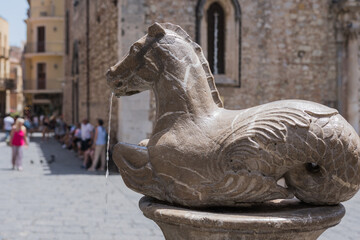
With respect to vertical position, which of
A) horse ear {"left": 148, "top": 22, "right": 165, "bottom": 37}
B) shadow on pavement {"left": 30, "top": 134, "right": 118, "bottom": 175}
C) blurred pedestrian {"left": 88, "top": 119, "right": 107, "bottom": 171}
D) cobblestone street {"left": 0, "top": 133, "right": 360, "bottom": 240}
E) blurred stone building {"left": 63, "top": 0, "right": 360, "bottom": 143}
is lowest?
cobblestone street {"left": 0, "top": 133, "right": 360, "bottom": 240}

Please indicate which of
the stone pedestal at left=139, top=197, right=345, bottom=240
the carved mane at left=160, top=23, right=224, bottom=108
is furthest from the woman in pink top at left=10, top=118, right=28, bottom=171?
the stone pedestal at left=139, top=197, right=345, bottom=240

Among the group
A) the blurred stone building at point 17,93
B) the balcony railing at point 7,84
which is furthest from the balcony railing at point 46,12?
the blurred stone building at point 17,93

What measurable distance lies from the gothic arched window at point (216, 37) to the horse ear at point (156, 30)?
9.05 meters

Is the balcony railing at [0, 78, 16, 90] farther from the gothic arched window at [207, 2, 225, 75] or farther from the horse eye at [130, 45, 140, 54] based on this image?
the horse eye at [130, 45, 140, 54]

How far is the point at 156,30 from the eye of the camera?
3182 millimetres

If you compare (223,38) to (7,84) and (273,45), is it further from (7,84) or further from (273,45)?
(7,84)

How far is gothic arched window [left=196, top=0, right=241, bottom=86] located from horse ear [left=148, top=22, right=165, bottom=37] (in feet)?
28.7

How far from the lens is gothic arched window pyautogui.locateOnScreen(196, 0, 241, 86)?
1196cm

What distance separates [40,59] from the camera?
39469mm

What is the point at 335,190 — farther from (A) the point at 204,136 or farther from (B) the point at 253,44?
(B) the point at 253,44

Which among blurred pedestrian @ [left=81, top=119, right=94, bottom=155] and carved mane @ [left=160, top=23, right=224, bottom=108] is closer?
carved mane @ [left=160, top=23, right=224, bottom=108]

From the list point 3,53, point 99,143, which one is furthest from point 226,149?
point 3,53

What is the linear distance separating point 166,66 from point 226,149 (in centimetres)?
75

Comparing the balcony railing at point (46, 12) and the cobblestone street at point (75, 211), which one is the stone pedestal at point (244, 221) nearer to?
the cobblestone street at point (75, 211)
